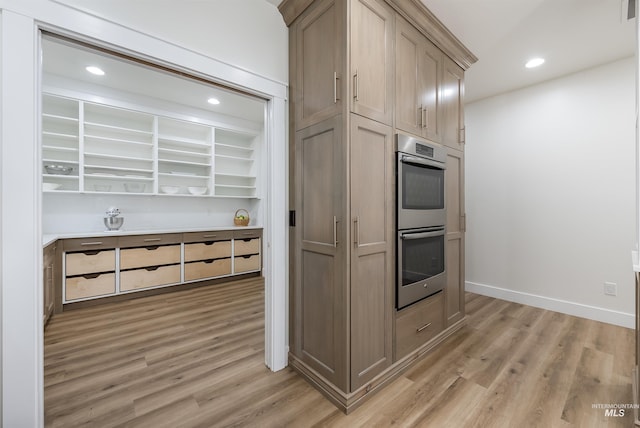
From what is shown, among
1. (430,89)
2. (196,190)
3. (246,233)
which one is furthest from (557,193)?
(196,190)

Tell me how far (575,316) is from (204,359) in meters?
3.89

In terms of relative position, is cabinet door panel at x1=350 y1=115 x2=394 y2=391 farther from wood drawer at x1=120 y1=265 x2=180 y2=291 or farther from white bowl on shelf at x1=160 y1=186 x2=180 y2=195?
white bowl on shelf at x1=160 y1=186 x2=180 y2=195

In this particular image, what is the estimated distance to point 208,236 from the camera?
164 inches

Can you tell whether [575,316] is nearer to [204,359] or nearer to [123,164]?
[204,359]

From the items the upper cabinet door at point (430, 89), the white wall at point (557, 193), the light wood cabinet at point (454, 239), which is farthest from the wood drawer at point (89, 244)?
the white wall at point (557, 193)

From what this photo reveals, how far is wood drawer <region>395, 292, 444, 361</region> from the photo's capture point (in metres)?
1.96

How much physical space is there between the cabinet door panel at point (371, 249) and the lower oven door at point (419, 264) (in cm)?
12

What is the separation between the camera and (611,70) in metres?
2.82

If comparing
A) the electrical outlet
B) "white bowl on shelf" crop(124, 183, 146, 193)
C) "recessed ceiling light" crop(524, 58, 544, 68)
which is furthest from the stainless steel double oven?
"white bowl on shelf" crop(124, 183, 146, 193)

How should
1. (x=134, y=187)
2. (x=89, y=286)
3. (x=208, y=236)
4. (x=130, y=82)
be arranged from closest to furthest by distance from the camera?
(x=89, y=286)
(x=130, y=82)
(x=134, y=187)
(x=208, y=236)

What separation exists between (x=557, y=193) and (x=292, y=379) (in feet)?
11.6

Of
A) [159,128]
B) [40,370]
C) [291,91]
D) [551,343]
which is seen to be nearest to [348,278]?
[291,91]

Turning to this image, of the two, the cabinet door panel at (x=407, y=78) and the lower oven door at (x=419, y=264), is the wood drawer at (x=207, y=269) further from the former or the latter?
the cabinet door panel at (x=407, y=78)

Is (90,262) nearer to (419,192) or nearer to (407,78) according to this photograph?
(419,192)
